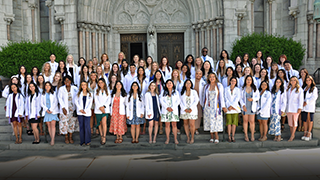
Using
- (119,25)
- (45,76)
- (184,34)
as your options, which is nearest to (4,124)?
(45,76)

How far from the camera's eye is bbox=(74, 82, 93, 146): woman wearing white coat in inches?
257

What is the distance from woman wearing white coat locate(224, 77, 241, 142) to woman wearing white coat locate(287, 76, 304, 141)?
4.59ft

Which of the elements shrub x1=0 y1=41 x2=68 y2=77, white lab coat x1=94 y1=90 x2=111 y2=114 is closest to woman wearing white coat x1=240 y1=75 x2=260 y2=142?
white lab coat x1=94 y1=90 x2=111 y2=114

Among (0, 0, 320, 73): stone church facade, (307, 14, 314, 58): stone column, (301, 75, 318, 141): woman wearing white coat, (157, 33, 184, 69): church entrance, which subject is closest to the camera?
(301, 75, 318, 141): woman wearing white coat

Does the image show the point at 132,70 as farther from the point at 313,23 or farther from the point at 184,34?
the point at 313,23

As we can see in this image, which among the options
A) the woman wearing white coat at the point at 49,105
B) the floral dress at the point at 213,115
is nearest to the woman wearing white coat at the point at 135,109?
the floral dress at the point at 213,115

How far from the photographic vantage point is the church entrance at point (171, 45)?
45.4 feet

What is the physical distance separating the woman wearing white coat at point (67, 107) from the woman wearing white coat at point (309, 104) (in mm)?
6164

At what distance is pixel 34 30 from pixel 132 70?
28.5 ft

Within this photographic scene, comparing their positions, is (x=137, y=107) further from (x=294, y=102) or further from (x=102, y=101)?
(x=294, y=102)

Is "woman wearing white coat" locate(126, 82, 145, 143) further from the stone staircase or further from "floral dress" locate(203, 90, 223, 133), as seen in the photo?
"floral dress" locate(203, 90, 223, 133)

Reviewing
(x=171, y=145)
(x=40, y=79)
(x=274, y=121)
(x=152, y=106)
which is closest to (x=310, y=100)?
(x=274, y=121)

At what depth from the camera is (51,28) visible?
1307 centimetres

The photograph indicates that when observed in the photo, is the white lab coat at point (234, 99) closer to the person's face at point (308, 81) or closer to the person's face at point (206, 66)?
the person's face at point (206, 66)
